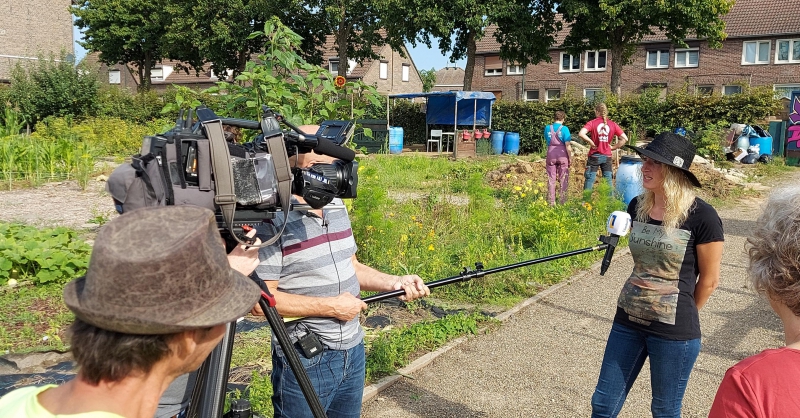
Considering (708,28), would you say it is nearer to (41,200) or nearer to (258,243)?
(41,200)

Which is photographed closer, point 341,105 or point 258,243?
point 258,243

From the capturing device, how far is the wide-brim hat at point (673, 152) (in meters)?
3.10

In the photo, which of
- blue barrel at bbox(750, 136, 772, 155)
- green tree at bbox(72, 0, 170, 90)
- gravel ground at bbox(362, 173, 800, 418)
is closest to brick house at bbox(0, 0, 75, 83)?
green tree at bbox(72, 0, 170, 90)

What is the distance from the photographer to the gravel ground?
4211mm

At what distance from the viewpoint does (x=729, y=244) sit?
360 inches

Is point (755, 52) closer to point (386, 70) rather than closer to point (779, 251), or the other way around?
point (386, 70)

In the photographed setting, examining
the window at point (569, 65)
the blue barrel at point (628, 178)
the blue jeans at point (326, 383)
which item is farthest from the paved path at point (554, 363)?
the window at point (569, 65)

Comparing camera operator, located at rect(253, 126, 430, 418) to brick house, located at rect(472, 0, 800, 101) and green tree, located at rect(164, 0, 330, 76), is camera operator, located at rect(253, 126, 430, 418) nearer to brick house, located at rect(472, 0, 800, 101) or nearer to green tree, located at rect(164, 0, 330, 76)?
brick house, located at rect(472, 0, 800, 101)

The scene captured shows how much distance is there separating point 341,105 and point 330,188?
3.15m

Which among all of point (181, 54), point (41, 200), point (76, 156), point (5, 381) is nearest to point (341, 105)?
point (5, 381)

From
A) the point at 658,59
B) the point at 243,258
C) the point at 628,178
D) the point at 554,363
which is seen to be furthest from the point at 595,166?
the point at 658,59

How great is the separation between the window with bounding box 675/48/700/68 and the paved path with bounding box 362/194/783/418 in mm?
37917

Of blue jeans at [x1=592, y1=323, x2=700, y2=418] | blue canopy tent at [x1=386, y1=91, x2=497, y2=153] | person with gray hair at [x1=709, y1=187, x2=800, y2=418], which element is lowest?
blue jeans at [x1=592, y1=323, x2=700, y2=418]

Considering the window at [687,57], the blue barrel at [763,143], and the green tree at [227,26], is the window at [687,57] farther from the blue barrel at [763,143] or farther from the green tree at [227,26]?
the green tree at [227,26]
